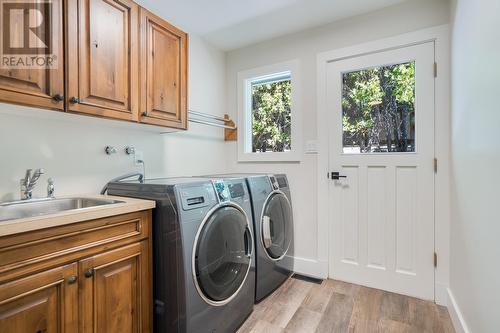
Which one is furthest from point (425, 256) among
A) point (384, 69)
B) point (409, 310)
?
point (384, 69)

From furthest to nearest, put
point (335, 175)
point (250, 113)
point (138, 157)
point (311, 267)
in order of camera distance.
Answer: point (250, 113) < point (311, 267) < point (335, 175) < point (138, 157)

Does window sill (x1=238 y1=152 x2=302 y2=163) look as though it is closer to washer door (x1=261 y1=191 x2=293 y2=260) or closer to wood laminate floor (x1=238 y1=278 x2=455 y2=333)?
washer door (x1=261 y1=191 x2=293 y2=260)

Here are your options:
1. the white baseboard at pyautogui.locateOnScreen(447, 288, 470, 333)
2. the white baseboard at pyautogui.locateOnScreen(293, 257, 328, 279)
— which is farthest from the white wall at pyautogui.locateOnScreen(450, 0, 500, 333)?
the white baseboard at pyautogui.locateOnScreen(293, 257, 328, 279)

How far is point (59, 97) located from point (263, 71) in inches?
74.2

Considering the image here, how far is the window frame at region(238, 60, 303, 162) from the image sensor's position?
8.00ft

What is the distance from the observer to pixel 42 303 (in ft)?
3.17

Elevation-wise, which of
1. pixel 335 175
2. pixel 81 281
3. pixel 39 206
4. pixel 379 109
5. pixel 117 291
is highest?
pixel 379 109

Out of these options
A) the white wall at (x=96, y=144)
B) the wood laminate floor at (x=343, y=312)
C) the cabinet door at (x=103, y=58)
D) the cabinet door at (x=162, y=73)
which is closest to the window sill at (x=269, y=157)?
the white wall at (x=96, y=144)

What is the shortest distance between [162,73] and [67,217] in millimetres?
1154

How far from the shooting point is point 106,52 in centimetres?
143

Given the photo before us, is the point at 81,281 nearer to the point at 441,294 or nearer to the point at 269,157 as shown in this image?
the point at 269,157

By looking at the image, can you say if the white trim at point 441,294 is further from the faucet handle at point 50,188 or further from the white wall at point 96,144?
the faucet handle at point 50,188

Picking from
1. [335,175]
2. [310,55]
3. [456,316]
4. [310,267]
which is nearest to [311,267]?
[310,267]

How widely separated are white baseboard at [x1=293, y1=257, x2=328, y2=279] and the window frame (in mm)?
967
